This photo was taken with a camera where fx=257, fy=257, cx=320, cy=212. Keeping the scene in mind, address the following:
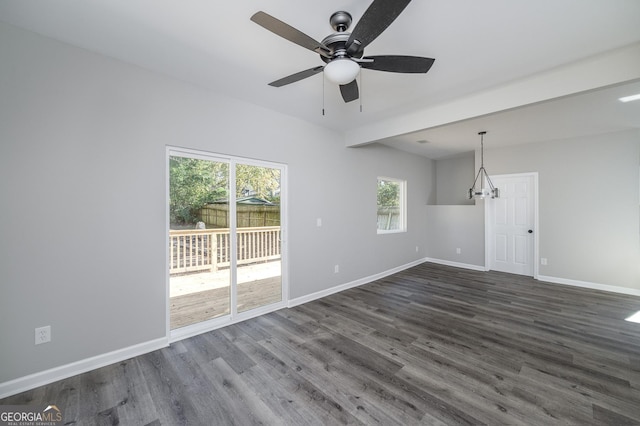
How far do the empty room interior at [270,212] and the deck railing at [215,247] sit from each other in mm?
27

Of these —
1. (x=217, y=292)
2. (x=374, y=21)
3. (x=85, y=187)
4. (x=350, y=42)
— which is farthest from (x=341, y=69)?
(x=217, y=292)

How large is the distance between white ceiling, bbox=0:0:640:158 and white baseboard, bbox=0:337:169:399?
2728 mm

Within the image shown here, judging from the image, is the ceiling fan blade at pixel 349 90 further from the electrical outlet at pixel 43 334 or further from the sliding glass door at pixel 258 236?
the electrical outlet at pixel 43 334

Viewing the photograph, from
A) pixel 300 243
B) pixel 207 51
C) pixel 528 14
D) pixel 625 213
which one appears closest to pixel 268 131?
pixel 207 51

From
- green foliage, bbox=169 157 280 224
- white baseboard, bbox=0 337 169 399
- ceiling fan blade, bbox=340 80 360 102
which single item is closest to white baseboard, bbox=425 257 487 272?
green foliage, bbox=169 157 280 224

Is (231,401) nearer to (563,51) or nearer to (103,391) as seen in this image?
(103,391)

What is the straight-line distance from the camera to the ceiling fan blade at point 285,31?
4.72 feet

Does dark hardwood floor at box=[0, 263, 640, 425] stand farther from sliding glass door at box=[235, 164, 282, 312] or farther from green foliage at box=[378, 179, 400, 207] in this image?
green foliage at box=[378, 179, 400, 207]

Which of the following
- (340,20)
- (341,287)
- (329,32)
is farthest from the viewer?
(341,287)

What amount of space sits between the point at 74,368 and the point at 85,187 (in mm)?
1550

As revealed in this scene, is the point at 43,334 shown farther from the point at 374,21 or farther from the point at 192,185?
the point at 374,21

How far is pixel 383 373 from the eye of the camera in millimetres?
2203

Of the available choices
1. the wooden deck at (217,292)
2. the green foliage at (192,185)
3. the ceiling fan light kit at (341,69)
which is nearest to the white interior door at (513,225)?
the wooden deck at (217,292)

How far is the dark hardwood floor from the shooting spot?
1768mm
